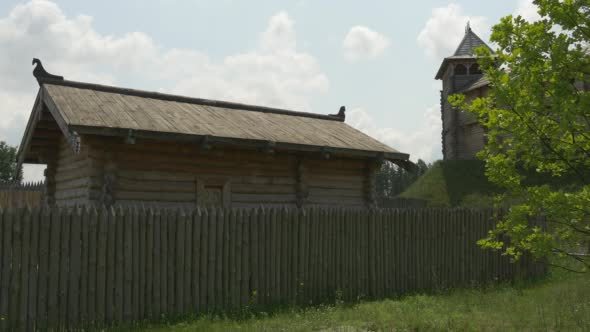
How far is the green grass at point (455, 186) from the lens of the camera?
29641 mm

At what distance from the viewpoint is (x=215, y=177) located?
11750 mm

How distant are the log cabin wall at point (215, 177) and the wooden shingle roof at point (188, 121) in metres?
0.48

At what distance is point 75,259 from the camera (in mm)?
7359

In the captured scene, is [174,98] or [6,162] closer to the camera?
[174,98]

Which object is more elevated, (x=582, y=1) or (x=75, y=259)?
(x=582, y=1)

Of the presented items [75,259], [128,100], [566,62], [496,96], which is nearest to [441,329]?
[496,96]

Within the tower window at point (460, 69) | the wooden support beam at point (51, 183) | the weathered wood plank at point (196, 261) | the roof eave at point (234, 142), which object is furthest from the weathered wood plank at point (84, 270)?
the tower window at point (460, 69)

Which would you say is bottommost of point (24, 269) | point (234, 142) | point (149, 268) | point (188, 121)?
point (149, 268)

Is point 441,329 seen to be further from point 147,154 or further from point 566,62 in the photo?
point 147,154

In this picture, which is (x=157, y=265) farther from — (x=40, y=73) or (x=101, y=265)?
(x=40, y=73)

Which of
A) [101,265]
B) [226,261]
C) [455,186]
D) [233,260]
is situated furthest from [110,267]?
[455,186]

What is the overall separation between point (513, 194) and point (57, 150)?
10.8 metres

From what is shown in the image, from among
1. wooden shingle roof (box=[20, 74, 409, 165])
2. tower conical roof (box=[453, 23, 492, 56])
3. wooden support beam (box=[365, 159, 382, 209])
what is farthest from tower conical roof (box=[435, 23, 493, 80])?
wooden support beam (box=[365, 159, 382, 209])

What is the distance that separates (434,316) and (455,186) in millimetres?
25185
